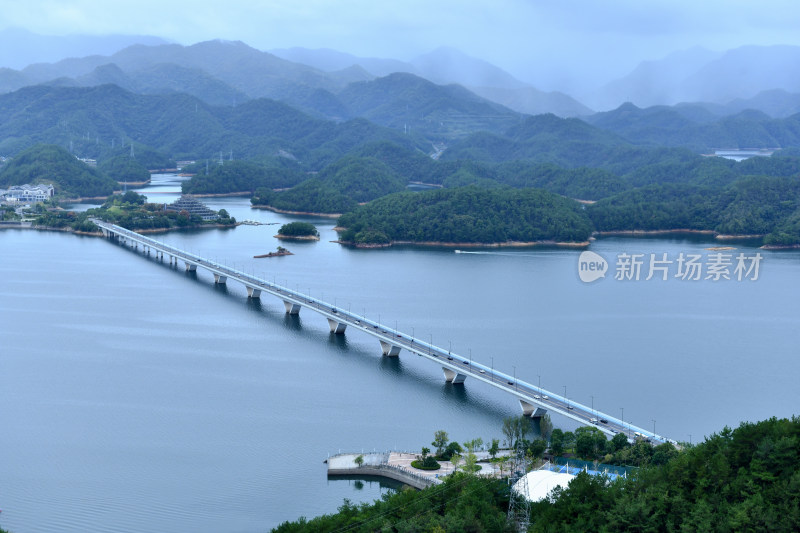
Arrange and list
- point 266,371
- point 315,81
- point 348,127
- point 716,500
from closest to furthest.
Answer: point 716,500, point 266,371, point 348,127, point 315,81

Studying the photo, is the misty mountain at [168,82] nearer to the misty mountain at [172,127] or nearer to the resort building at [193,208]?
the misty mountain at [172,127]

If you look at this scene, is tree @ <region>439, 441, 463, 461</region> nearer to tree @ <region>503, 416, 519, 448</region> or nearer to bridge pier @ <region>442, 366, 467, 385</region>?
tree @ <region>503, 416, 519, 448</region>

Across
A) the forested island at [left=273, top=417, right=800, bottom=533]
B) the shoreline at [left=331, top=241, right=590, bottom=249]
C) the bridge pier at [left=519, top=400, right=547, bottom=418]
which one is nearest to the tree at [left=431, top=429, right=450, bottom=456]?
the bridge pier at [left=519, top=400, right=547, bottom=418]

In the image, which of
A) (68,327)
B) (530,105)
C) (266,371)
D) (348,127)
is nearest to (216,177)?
(348,127)

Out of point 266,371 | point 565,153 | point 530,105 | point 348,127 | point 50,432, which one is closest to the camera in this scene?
point 50,432

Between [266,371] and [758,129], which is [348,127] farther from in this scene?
[266,371]

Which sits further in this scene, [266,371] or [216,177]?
[216,177]
